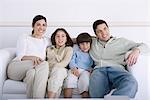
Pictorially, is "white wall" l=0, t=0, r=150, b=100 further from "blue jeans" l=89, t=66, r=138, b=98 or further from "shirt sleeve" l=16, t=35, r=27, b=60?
"blue jeans" l=89, t=66, r=138, b=98

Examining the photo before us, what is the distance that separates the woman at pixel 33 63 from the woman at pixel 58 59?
6cm

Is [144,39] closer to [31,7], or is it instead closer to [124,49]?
[124,49]

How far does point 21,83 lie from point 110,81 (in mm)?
829

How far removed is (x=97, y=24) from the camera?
112 inches

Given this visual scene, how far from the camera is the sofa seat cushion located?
2576 millimetres

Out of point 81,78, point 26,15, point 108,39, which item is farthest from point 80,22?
point 81,78

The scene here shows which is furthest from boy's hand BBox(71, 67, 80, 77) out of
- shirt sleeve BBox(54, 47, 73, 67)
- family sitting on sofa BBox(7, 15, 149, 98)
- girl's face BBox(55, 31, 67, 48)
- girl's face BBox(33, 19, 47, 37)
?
girl's face BBox(33, 19, 47, 37)

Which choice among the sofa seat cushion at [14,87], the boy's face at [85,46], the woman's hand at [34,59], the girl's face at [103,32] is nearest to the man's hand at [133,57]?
the girl's face at [103,32]

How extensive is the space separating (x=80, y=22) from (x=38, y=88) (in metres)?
1.51

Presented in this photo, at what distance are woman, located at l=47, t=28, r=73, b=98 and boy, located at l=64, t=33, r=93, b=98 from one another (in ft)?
0.20

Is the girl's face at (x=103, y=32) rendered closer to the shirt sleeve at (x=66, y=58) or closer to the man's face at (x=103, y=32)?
the man's face at (x=103, y=32)

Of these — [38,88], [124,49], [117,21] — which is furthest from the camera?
[117,21]

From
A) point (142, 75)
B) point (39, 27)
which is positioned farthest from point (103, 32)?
point (39, 27)

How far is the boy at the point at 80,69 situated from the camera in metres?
2.53
